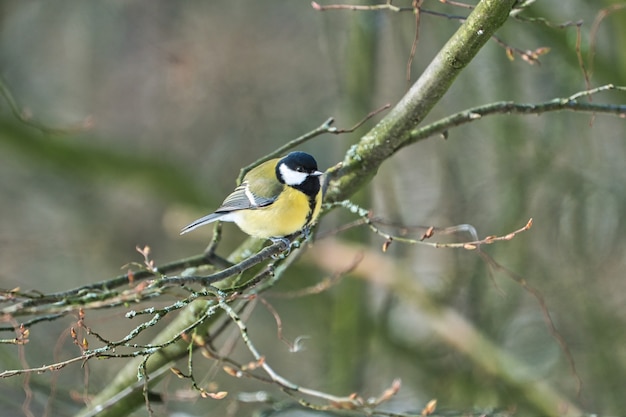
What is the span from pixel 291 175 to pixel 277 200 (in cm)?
12

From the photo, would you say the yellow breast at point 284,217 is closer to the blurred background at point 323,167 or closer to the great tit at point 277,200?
the great tit at point 277,200

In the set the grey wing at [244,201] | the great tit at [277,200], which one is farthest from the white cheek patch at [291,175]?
the grey wing at [244,201]

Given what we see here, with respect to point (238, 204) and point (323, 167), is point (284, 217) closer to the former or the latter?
point (238, 204)

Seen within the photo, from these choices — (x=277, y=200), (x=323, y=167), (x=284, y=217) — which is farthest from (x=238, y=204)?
(x=323, y=167)

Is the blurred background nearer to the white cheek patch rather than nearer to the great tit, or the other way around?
the great tit

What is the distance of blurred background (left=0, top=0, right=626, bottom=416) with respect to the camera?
471cm

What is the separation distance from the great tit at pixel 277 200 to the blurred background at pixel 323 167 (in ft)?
2.49

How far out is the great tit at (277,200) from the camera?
276cm

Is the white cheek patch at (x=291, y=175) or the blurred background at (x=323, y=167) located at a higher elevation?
the blurred background at (x=323, y=167)

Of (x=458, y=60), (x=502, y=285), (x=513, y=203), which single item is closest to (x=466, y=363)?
Result: (x=502, y=285)

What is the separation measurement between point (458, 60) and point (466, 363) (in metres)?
3.24

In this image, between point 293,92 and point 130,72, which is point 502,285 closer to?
→ point 293,92

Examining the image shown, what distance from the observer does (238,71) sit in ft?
22.4

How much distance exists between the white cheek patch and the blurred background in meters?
0.95
